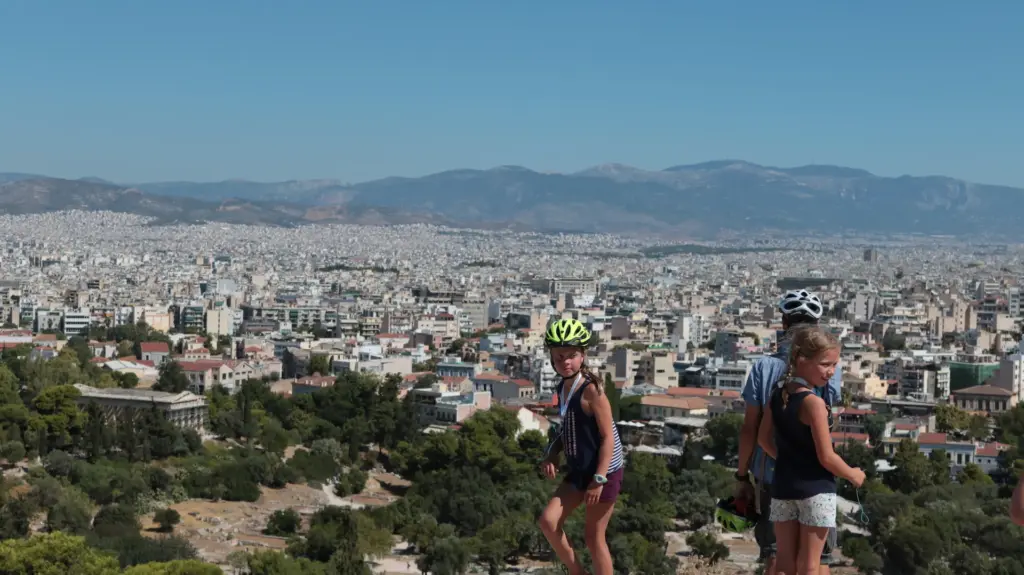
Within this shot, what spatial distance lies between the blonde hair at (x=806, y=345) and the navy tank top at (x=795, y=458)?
0.03 meters

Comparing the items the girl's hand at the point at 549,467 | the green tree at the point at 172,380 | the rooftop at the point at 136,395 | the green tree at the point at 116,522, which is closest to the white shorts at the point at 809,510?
the girl's hand at the point at 549,467

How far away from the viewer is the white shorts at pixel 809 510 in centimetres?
374

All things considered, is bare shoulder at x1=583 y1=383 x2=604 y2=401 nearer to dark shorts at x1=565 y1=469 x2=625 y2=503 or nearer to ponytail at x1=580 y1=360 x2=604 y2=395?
ponytail at x1=580 y1=360 x2=604 y2=395

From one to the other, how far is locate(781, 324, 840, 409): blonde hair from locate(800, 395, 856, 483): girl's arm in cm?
7

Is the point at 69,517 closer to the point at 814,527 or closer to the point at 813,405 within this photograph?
the point at 814,527

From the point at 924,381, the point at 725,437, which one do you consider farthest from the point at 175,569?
the point at 924,381

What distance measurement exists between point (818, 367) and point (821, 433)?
0.49ft

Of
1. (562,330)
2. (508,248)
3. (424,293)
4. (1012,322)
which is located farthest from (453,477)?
(508,248)

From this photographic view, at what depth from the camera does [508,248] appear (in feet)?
400

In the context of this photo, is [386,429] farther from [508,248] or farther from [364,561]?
[508,248]

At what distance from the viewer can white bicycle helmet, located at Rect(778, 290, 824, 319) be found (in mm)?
4062

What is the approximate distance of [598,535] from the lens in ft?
14.1

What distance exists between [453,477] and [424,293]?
3810 centimetres

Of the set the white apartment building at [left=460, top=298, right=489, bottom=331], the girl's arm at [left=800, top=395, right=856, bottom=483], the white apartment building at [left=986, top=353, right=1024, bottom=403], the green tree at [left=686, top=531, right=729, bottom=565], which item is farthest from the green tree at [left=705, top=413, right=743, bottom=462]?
the white apartment building at [left=460, top=298, right=489, bottom=331]
